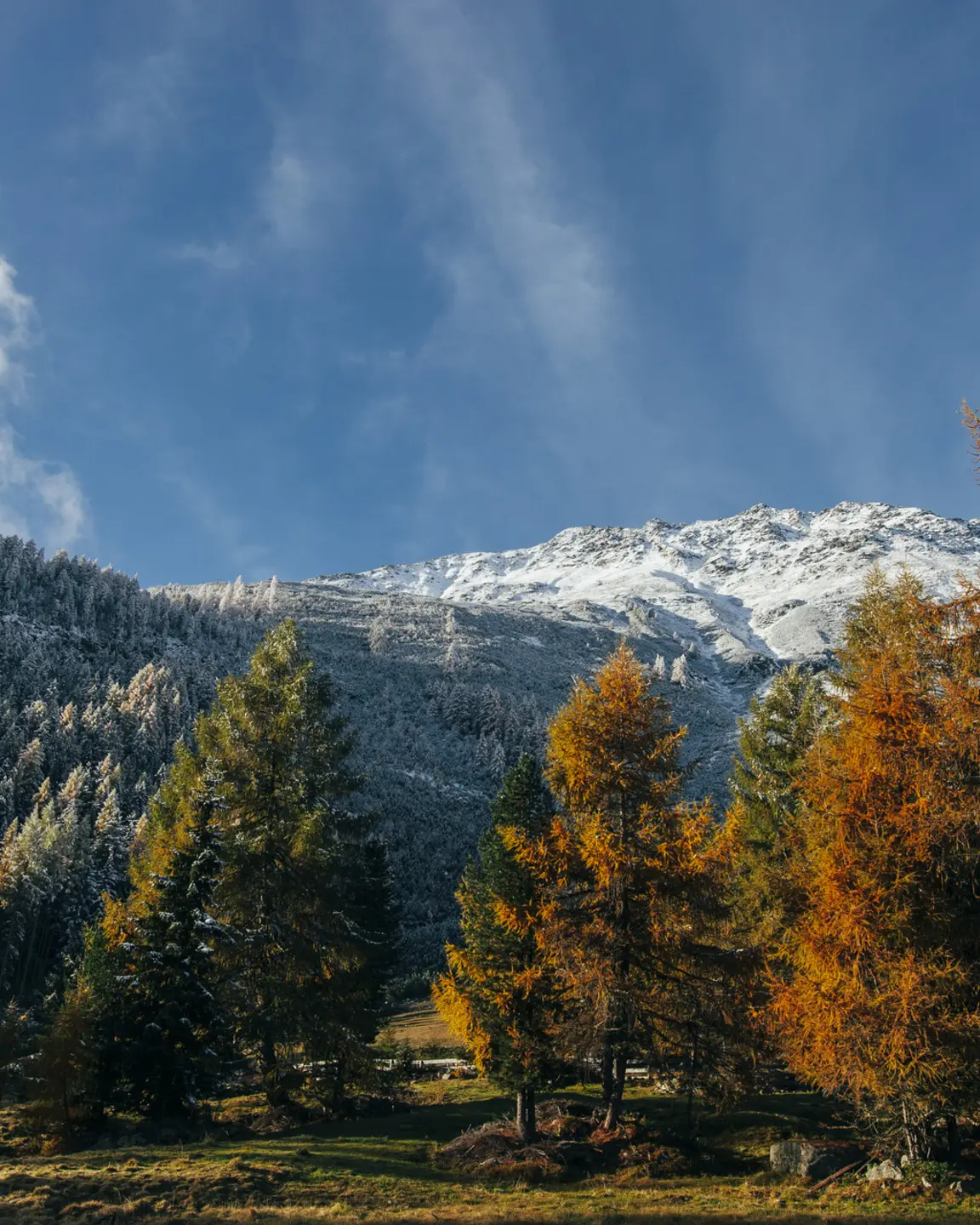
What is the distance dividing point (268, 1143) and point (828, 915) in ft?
42.6

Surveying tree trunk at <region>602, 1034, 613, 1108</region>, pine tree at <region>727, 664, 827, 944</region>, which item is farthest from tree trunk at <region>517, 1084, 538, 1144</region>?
pine tree at <region>727, 664, 827, 944</region>

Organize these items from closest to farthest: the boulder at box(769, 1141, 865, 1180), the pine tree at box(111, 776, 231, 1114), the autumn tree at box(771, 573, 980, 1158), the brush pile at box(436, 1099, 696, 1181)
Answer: the autumn tree at box(771, 573, 980, 1158) < the boulder at box(769, 1141, 865, 1180) < the brush pile at box(436, 1099, 696, 1181) < the pine tree at box(111, 776, 231, 1114)

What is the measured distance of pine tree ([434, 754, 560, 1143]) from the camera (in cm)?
1617

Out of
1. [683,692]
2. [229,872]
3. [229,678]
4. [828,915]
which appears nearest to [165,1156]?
[229,872]

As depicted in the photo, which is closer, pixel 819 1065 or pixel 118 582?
pixel 819 1065

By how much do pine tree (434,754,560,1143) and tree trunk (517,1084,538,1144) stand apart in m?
0.02

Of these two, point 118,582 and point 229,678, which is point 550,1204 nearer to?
point 229,678

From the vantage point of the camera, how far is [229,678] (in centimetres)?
2092

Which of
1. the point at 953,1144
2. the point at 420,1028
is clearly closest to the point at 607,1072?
the point at 953,1144

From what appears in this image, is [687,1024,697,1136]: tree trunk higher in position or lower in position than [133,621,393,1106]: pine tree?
lower

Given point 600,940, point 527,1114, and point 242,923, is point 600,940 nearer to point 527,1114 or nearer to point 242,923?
point 527,1114

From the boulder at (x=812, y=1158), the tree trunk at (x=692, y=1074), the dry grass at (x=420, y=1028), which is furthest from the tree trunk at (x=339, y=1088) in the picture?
the dry grass at (x=420, y=1028)

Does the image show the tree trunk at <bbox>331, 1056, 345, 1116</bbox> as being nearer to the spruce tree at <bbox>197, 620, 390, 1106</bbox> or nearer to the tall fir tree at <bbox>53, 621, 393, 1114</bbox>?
the tall fir tree at <bbox>53, 621, 393, 1114</bbox>

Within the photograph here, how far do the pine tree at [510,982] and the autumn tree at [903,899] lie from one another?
17.6 ft
